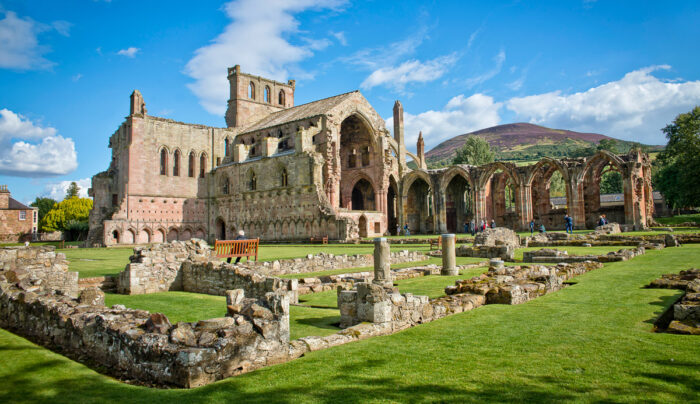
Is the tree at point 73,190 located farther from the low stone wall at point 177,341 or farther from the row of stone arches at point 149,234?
the low stone wall at point 177,341

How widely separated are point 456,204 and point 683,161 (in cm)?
2079

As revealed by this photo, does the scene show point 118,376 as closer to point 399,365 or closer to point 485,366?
point 399,365

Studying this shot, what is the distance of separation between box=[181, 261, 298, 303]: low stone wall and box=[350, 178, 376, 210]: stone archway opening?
36.8 metres

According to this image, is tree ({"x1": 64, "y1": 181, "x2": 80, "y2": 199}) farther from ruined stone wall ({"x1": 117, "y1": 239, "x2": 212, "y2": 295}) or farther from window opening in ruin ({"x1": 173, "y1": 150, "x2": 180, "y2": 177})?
ruined stone wall ({"x1": 117, "y1": 239, "x2": 212, "y2": 295})

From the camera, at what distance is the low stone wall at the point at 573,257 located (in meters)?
16.1

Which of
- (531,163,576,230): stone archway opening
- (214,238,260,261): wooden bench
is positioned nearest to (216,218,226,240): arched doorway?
(531,163,576,230): stone archway opening

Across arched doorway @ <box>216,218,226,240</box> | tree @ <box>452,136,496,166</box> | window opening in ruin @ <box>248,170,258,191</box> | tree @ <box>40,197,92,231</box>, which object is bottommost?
arched doorway @ <box>216,218,226,240</box>

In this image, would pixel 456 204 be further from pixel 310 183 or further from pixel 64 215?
pixel 64 215

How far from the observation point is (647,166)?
130 feet

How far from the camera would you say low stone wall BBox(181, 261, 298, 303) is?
10.3 m

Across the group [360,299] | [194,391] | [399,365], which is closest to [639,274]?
[360,299]

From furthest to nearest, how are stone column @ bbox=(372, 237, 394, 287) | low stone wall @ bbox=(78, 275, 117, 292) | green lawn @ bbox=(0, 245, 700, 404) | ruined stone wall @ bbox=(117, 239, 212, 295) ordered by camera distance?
low stone wall @ bbox=(78, 275, 117, 292) → ruined stone wall @ bbox=(117, 239, 212, 295) → stone column @ bbox=(372, 237, 394, 287) → green lawn @ bbox=(0, 245, 700, 404)

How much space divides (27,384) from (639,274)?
42.7 ft

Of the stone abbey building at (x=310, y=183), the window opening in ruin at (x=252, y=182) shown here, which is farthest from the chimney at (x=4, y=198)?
the window opening in ruin at (x=252, y=182)
